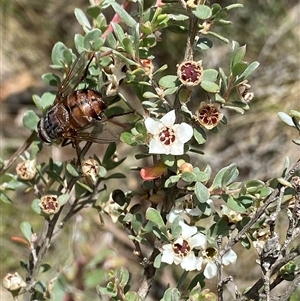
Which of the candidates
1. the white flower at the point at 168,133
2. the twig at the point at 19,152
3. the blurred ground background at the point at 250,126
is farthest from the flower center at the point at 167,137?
the blurred ground background at the point at 250,126

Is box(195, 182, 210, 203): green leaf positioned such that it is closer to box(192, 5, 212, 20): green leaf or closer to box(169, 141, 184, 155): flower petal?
box(169, 141, 184, 155): flower petal

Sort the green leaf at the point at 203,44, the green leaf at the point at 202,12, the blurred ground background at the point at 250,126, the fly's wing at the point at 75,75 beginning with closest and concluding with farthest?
the green leaf at the point at 202,12, the green leaf at the point at 203,44, the fly's wing at the point at 75,75, the blurred ground background at the point at 250,126

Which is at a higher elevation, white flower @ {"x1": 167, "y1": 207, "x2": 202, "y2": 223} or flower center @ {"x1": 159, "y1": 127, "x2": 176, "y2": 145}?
flower center @ {"x1": 159, "y1": 127, "x2": 176, "y2": 145}

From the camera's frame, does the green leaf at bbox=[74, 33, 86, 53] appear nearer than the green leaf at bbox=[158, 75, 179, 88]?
No

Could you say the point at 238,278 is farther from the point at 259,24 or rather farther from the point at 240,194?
the point at 240,194

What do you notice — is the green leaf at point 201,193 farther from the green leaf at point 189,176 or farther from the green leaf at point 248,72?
the green leaf at point 248,72

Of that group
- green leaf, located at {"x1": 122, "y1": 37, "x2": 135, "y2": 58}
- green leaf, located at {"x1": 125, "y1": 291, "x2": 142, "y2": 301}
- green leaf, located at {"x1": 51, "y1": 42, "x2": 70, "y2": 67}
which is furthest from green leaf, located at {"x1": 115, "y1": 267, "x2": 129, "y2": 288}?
green leaf, located at {"x1": 51, "y1": 42, "x2": 70, "y2": 67}
